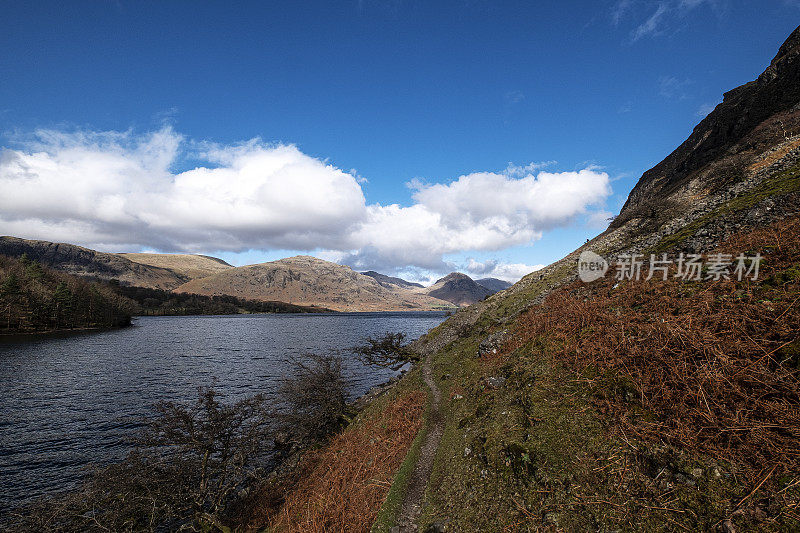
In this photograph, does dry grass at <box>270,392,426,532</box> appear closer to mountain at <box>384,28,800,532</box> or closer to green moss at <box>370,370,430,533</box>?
green moss at <box>370,370,430,533</box>

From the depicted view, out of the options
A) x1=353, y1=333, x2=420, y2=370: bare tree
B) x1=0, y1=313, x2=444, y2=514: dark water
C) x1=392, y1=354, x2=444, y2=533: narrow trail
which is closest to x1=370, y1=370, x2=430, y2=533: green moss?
x1=392, y1=354, x2=444, y2=533: narrow trail

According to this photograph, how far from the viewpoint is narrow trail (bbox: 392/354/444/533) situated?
842 cm

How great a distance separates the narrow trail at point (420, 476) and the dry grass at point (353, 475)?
1.02 meters

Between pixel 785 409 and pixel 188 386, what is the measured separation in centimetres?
5348

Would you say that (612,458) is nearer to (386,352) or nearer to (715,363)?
(715,363)

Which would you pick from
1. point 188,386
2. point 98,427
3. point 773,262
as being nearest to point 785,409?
point 773,262

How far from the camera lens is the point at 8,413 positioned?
30969 millimetres

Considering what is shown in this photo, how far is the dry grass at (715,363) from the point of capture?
205 inches

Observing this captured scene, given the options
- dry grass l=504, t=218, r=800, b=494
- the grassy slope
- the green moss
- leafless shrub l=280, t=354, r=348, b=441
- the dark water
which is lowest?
the dark water

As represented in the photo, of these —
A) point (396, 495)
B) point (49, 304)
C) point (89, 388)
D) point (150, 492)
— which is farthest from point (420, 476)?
point (49, 304)

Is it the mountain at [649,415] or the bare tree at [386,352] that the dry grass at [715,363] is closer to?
the mountain at [649,415]

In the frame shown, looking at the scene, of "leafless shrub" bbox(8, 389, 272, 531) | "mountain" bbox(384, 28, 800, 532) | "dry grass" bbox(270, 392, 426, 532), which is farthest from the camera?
"leafless shrub" bbox(8, 389, 272, 531)

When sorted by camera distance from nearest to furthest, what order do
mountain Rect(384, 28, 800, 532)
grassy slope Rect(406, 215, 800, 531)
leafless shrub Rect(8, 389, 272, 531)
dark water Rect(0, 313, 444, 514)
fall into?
grassy slope Rect(406, 215, 800, 531), mountain Rect(384, 28, 800, 532), leafless shrub Rect(8, 389, 272, 531), dark water Rect(0, 313, 444, 514)

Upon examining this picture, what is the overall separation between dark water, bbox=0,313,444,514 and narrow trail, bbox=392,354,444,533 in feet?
38.0
